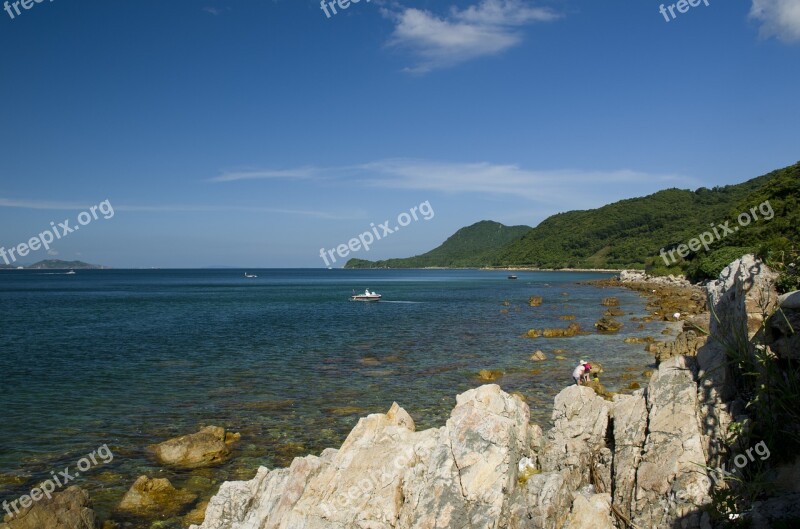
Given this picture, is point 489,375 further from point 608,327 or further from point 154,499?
point 608,327

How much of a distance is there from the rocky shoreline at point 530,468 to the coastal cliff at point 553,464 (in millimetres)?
28

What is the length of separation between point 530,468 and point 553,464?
765 millimetres

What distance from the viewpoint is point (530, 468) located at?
12.8m

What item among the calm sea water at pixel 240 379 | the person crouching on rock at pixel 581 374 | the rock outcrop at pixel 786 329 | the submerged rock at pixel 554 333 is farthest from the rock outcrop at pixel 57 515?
the submerged rock at pixel 554 333

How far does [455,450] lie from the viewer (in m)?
12.3

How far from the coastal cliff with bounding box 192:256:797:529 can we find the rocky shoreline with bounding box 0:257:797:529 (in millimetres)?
28

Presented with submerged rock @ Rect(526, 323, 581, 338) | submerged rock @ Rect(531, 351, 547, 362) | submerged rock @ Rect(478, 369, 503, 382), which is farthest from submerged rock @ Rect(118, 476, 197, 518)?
submerged rock @ Rect(526, 323, 581, 338)

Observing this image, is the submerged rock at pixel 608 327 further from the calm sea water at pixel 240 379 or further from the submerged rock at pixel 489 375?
the submerged rock at pixel 489 375

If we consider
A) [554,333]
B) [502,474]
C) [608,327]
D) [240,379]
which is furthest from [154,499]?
[608,327]

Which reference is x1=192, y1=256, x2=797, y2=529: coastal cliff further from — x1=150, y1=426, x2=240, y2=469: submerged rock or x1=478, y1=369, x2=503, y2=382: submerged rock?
x1=478, y1=369, x2=503, y2=382: submerged rock

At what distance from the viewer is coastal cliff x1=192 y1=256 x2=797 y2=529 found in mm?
11039

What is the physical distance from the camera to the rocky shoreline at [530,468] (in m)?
11.1

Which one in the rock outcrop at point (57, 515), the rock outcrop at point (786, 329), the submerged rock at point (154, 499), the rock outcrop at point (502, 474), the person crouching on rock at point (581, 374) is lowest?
the submerged rock at point (154, 499)

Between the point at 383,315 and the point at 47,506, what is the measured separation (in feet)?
193
